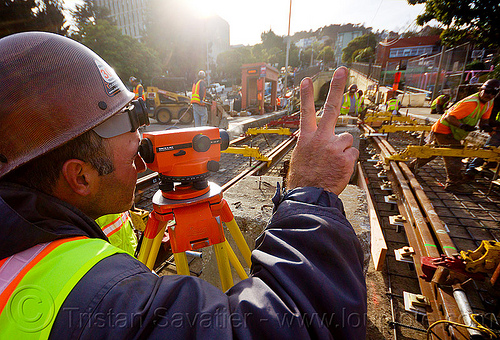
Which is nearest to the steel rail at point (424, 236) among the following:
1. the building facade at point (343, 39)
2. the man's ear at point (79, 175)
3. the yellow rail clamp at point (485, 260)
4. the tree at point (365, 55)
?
the yellow rail clamp at point (485, 260)

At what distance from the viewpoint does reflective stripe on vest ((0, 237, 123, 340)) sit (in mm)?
459

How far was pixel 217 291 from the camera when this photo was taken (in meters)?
0.66

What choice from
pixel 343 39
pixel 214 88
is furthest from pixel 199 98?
→ pixel 343 39

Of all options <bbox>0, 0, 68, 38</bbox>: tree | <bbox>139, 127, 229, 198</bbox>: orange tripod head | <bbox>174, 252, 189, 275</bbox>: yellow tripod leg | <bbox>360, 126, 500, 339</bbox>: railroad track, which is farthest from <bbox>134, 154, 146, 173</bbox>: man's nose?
<bbox>0, 0, 68, 38</bbox>: tree

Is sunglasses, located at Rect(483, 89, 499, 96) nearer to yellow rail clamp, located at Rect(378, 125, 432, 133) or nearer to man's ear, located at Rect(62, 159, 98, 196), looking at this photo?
yellow rail clamp, located at Rect(378, 125, 432, 133)

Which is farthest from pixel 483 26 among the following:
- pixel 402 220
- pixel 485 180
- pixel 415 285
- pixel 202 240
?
pixel 202 240

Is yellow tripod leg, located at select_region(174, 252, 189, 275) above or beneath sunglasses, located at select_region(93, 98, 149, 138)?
beneath

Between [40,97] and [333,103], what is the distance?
1051 millimetres

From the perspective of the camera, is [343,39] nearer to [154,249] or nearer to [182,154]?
[182,154]

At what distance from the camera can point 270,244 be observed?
2.39ft

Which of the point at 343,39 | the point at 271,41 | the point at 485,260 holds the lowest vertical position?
the point at 485,260

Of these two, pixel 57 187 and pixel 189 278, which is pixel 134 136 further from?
pixel 189 278

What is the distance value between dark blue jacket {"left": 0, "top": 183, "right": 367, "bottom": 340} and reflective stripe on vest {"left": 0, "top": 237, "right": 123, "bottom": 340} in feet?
0.06

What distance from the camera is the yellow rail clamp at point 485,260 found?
1788 millimetres
